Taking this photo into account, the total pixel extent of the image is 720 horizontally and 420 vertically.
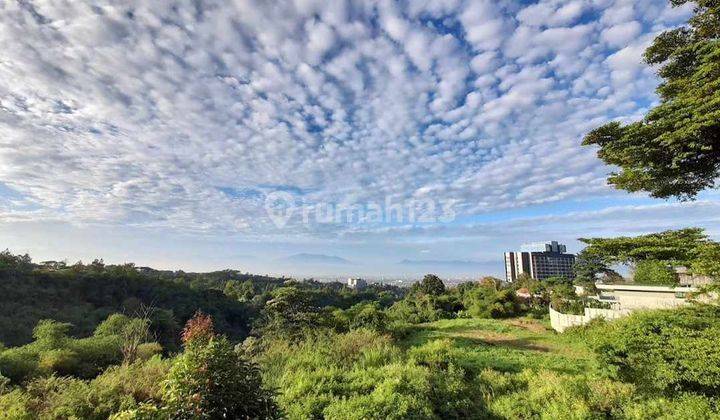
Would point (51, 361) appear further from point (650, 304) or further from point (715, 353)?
point (650, 304)

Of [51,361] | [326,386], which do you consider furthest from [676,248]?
→ [51,361]

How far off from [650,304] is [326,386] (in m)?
14.9

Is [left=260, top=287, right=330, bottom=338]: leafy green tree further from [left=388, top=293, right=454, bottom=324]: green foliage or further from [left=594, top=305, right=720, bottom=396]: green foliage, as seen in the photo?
[left=594, top=305, right=720, bottom=396]: green foliage

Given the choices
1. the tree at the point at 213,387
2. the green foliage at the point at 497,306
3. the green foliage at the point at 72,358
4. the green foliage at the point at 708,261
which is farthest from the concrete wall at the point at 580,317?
the green foliage at the point at 72,358

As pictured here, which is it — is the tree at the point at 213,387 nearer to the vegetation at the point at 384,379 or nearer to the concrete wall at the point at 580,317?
the vegetation at the point at 384,379

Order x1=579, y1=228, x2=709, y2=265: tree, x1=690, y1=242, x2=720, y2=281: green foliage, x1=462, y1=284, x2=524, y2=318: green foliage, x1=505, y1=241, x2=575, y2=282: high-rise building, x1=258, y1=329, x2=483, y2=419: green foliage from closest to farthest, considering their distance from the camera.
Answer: x1=690, y1=242, x2=720, y2=281: green foliage
x1=258, y1=329, x2=483, y2=419: green foliage
x1=579, y1=228, x2=709, y2=265: tree
x1=462, y1=284, x2=524, y2=318: green foliage
x1=505, y1=241, x2=575, y2=282: high-rise building

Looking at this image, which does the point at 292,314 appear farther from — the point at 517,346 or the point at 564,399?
the point at 564,399

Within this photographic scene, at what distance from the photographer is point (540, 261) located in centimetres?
8056

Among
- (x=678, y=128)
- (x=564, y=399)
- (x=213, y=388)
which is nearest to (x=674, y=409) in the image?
(x=564, y=399)

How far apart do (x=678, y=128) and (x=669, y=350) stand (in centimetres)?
399

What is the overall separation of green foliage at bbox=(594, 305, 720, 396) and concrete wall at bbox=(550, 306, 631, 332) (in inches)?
285

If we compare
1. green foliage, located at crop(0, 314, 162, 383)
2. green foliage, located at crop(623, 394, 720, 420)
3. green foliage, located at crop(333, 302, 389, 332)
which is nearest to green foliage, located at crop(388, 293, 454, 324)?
green foliage, located at crop(333, 302, 389, 332)

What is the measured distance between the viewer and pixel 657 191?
7.63 meters

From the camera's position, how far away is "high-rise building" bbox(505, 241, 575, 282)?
78312 mm
